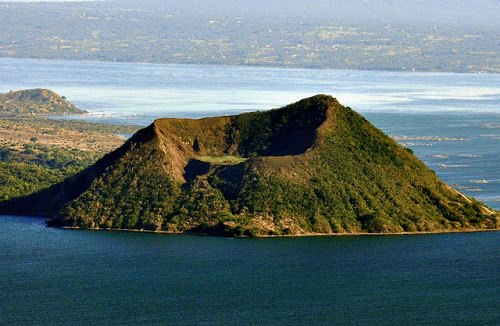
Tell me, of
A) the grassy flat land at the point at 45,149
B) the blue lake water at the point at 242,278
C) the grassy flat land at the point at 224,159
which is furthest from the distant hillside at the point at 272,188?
the grassy flat land at the point at 45,149

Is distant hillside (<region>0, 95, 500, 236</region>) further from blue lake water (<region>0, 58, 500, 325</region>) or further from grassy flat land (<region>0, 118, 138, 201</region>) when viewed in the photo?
grassy flat land (<region>0, 118, 138, 201</region>)

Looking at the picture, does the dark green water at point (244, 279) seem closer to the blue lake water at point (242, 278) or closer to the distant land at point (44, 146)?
the blue lake water at point (242, 278)

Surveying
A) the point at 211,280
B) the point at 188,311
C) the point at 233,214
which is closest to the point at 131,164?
the point at 233,214

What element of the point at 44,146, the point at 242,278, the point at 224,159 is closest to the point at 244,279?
the point at 242,278

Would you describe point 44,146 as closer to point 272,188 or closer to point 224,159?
point 224,159

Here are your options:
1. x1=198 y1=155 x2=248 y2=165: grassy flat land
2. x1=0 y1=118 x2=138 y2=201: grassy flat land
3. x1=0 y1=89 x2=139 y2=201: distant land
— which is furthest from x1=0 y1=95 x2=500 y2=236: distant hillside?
x1=0 y1=118 x2=138 y2=201: grassy flat land

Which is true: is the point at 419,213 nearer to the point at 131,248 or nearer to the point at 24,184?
the point at 131,248
